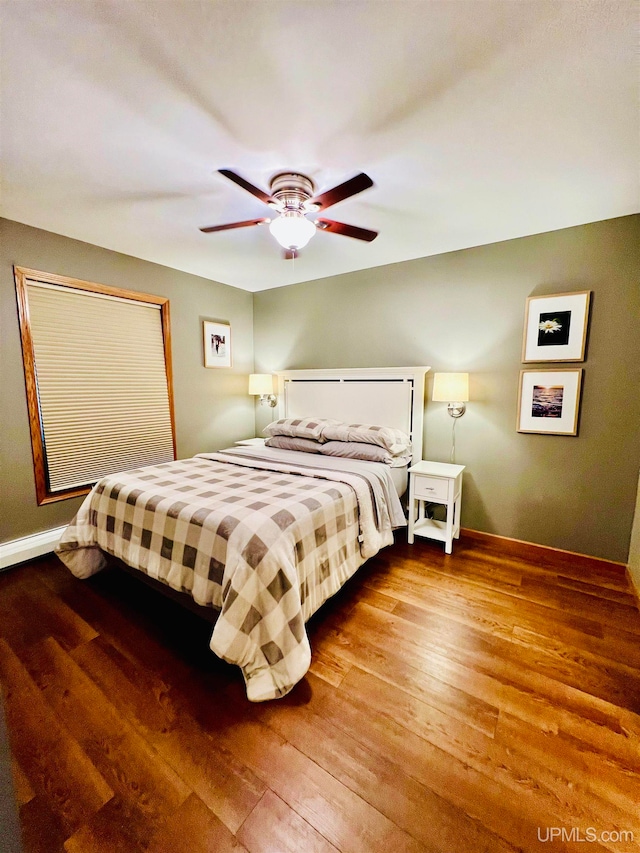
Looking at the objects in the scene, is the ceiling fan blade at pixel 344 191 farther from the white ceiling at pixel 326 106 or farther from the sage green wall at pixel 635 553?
the sage green wall at pixel 635 553

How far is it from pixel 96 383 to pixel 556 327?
150 inches

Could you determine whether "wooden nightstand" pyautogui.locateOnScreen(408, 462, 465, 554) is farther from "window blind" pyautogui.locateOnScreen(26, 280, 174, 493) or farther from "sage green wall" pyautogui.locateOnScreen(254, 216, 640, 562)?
"window blind" pyautogui.locateOnScreen(26, 280, 174, 493)

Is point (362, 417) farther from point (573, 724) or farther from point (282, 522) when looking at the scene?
point (573, 724)

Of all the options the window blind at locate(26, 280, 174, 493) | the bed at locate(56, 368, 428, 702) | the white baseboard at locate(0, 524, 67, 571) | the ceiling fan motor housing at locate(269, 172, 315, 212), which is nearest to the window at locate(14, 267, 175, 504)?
the window blind at locate(26, 280, 174, 493)

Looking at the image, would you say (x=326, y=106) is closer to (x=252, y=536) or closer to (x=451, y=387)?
(x=252, y=536)

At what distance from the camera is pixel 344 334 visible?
3.62 m

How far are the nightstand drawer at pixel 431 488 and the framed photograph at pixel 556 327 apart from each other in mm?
1203

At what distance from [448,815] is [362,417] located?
272cm

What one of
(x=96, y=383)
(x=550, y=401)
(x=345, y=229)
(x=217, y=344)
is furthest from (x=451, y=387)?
(x=96, y=383)

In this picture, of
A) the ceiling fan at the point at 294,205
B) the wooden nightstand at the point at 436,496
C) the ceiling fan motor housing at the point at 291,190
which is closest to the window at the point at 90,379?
the ceiling fan at the point at 294,205

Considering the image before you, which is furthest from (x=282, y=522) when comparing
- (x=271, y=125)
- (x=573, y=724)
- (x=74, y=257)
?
(x=74, y=257)

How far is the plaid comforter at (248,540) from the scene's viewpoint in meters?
1.45

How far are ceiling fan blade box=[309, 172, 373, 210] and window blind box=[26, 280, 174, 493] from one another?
7.29ft

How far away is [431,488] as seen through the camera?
271 centimetres
